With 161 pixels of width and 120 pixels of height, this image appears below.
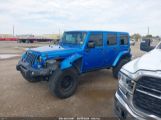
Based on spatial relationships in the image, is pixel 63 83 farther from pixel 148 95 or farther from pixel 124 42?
pixel 124 42

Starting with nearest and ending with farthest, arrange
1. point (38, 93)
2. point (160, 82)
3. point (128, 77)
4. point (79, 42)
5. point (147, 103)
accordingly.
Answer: point (160, 82)
point (147, 103)
point (128, 77)
point (38, 93)
point (79, 42)

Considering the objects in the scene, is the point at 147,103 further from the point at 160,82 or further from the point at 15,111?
the point at 15,111

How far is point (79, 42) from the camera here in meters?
6.10

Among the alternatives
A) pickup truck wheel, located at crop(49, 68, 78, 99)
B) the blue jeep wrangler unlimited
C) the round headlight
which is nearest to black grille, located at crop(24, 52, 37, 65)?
the blue jeep wrangler unlimited

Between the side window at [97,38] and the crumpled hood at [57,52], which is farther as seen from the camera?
the side window at [97,38]

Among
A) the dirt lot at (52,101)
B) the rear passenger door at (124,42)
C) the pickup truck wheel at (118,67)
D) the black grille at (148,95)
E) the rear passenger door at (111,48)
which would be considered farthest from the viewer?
the rear passenger door at (124,42)

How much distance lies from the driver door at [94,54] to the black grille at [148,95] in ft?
11.6

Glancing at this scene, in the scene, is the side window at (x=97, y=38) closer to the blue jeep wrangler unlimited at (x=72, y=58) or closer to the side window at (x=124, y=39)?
the blue jeep wrangler unlimited at (x=72, y=58)

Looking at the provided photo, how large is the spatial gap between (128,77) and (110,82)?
13.6ft

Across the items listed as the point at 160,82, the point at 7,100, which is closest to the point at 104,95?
the point at 7,100

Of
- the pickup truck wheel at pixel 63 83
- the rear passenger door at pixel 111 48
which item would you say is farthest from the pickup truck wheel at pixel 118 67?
the pickup truck wheel at pixel 63 83

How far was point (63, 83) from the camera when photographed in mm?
5164

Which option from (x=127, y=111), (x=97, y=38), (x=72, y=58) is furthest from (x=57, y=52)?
(x=127, y=111)

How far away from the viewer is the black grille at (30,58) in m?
5.25
